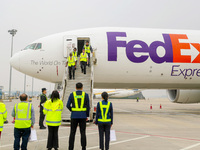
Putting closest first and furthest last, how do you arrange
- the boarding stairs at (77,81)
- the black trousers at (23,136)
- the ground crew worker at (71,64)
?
the black trousers at (23,136) → the boarding stairs at (77,81) → the ground crew worker at (71,64)

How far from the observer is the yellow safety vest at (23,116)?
20.3 ft

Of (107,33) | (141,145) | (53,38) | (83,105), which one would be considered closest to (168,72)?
(107,33)

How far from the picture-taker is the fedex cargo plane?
17750 millimetres

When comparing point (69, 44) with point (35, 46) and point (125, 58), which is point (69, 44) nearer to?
point (35, 46)

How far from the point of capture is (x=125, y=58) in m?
17.8

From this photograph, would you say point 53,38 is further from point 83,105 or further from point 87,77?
point 83,105

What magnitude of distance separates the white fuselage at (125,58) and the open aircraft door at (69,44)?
7cm

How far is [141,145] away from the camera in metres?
7.59

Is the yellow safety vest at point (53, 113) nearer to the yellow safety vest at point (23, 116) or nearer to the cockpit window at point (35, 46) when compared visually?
the yellow safety vest at point (23, 116)

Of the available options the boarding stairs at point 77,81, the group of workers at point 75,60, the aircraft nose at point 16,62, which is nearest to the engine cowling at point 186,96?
the boarding stairs at point 77,81

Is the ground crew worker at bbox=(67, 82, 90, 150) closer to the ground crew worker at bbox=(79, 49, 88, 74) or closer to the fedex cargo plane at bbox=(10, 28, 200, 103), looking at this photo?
the ground crew worker at bbox=(79, 49, 88, 74)

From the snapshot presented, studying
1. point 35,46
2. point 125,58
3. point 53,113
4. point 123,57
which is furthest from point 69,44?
point 53,113

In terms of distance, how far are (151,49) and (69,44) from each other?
6.16m

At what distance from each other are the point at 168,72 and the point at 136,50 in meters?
3.04
